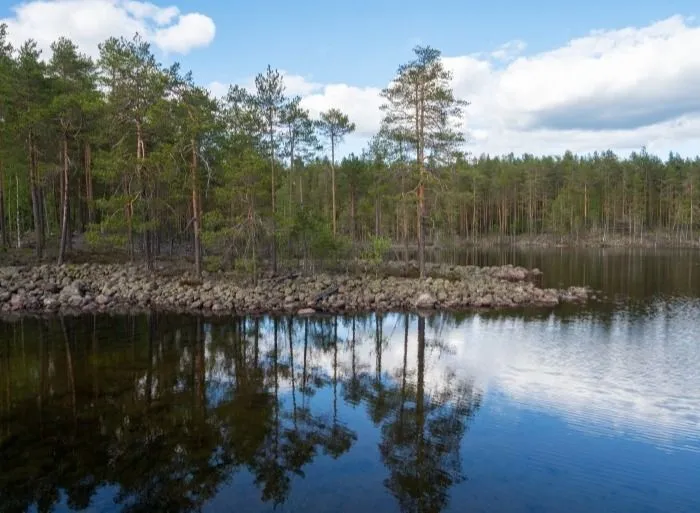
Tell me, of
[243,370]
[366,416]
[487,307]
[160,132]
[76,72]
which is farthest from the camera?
[76,72]

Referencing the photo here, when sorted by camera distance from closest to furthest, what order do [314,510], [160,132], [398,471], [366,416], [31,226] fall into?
[314,510] < [398,471] < [366,416] < [160,132] < [31,226]

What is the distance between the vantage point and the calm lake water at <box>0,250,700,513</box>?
31.1 feet

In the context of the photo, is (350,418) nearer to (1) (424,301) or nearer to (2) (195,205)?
(1) (424,301)

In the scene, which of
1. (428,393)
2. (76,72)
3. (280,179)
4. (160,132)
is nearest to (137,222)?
(160,132)

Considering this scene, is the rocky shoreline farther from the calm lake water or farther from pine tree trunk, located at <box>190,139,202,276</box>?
the calm lake water

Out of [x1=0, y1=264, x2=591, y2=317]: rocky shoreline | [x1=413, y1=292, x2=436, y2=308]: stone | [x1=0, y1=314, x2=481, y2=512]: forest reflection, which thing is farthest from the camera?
[x1=413, y1=292, x2=436, y2=308]: stone

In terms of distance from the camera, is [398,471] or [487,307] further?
[487,307]

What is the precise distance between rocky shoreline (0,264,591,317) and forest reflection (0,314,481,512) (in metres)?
5.18

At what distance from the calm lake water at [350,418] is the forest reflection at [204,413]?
0.18 feet

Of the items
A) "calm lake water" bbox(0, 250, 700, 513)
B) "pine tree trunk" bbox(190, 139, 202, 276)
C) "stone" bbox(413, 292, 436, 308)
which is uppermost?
"pine tree trunk" bbox(190, 139, 202, 276)

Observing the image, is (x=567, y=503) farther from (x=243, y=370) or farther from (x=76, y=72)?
(x=76, y=72)

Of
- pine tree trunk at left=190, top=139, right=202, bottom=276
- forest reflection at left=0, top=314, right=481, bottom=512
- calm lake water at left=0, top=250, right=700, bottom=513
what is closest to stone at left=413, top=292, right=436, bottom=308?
calm lake water at left=0, top=250, right=700, bottom=513

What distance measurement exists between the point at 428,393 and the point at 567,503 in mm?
6022

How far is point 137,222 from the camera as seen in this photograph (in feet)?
102
